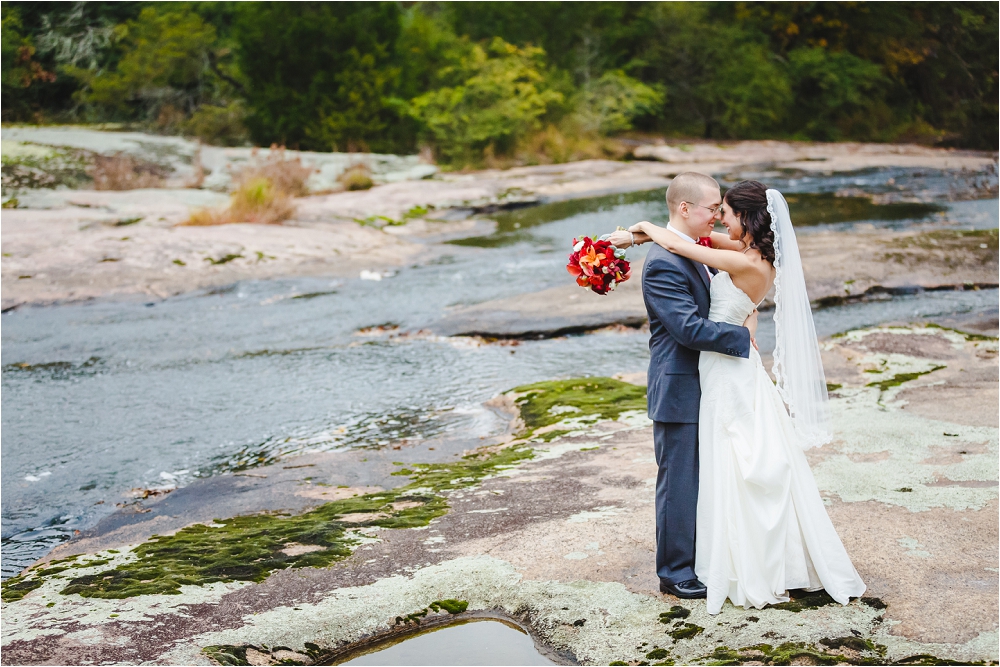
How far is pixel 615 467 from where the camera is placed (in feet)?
18.9

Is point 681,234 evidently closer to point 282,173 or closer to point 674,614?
point 674,614

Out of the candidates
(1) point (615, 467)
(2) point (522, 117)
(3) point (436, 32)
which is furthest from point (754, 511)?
(3) point (436, 32)

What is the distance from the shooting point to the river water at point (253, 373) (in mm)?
7156

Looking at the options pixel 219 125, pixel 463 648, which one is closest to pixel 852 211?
pixel 463 648

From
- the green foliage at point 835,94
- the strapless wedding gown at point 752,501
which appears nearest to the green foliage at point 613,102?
the green foliage at point 835,94

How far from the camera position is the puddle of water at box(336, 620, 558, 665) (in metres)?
3.71

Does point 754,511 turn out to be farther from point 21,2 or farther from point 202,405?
point 21,2

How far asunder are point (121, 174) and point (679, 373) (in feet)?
67.1

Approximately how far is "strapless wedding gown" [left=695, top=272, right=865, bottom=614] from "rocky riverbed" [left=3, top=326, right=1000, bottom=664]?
0.11 metres

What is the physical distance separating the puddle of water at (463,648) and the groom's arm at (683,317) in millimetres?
1476

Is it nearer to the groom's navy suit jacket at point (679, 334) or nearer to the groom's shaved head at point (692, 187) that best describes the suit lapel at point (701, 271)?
the groom's navy suit jacket at point (679, 334)

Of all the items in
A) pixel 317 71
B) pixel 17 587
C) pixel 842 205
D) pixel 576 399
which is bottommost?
pixel 17 587

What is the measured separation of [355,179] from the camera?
23547 millimetres

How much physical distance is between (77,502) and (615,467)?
3.90m
